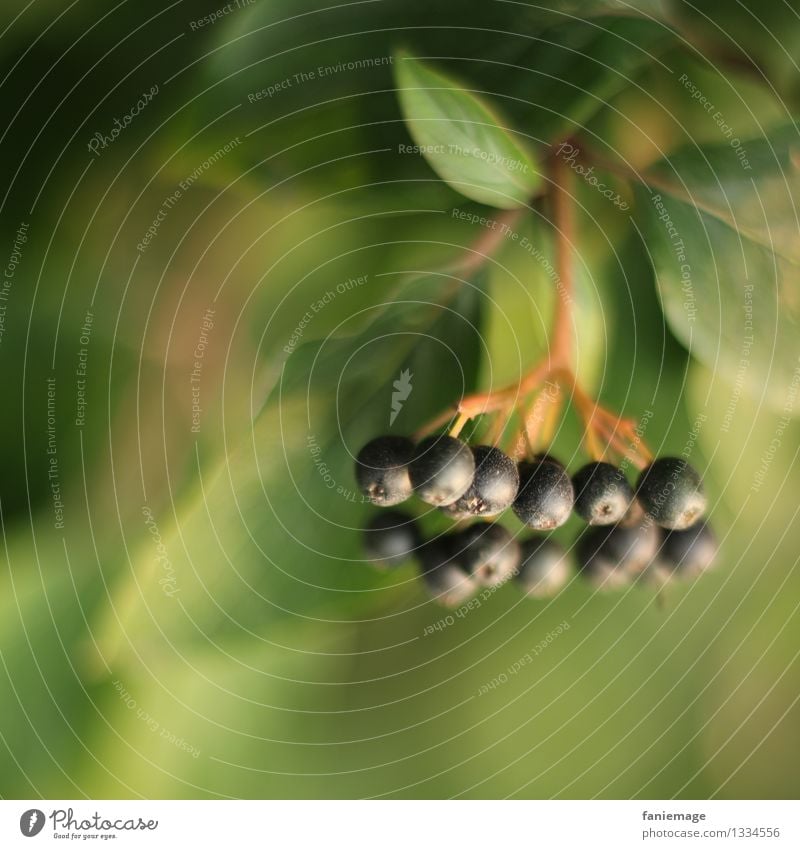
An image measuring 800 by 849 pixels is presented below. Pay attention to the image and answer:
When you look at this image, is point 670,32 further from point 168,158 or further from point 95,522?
point 95,522

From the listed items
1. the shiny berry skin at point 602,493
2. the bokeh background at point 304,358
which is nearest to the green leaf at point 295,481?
the bokeh background at point 304,358

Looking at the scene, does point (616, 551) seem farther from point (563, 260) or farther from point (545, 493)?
point (563, 260)

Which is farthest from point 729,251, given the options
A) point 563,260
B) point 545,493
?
point 545,493

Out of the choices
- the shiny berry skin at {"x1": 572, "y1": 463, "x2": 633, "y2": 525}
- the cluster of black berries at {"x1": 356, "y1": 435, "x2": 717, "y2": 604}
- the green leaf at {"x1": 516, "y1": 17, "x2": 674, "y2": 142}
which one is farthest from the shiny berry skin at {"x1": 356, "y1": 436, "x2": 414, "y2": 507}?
the green leaf at {"x1": 516, "y1": 17, "x2": 674, "y2": 142}

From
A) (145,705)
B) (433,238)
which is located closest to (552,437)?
(433,238)

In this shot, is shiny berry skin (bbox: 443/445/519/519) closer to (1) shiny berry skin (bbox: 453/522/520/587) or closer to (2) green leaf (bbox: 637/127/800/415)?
(1) shiny berry skin (bbox: 453/522/520/587)
